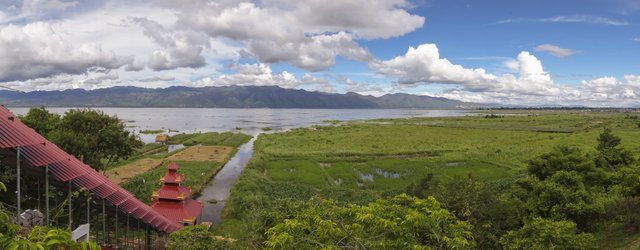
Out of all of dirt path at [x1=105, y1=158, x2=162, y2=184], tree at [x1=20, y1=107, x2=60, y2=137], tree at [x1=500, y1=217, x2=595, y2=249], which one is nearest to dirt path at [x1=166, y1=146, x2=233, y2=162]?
dirt path at [x1=105, y1=158, x2=162, y2=184]

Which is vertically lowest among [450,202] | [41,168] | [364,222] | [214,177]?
[214,177]

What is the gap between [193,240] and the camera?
14.6 metres

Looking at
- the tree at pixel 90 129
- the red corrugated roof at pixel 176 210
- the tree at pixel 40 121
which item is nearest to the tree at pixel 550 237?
the red corrugated roof at pixel 176 210

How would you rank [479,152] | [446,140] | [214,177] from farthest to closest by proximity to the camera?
[446,140] → [479,152] → [214,177]

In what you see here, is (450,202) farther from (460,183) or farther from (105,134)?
(105,134)

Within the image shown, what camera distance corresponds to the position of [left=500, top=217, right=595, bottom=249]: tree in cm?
1473

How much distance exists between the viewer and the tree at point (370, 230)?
10445 mm

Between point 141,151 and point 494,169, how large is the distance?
54.9 metres

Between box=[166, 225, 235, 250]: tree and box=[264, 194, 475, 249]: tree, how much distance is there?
428cm

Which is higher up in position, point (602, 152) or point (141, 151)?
point (602, 152)

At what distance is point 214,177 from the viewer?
47281 mm

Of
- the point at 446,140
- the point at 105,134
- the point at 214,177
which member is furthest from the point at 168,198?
the point at 446,140

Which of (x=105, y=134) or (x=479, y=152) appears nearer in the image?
(x=105, y=134)

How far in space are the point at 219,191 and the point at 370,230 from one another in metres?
31.4
